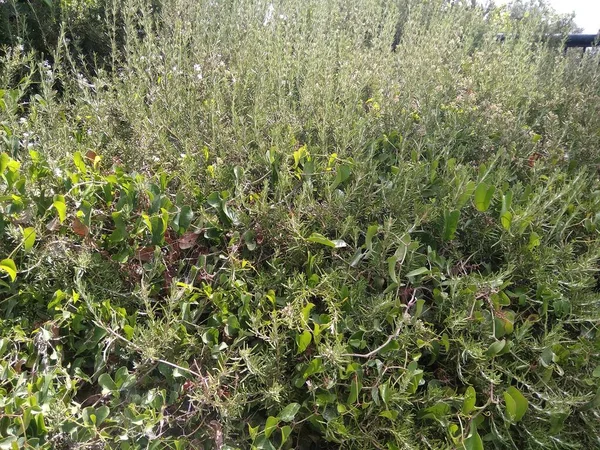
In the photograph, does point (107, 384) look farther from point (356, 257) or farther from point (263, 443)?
point (356, 257)

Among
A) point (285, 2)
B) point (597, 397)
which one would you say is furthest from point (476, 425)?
point (285, 2)

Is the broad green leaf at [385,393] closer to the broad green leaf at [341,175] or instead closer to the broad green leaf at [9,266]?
the broad green leaf at [341,175]

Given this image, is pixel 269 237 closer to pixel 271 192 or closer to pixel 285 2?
pixel 271 192

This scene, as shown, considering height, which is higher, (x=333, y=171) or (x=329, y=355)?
(x=333, y=171)

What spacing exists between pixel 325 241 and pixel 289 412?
61cm

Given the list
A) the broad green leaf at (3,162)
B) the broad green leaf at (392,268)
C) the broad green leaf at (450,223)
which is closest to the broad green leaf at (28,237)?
the broad green leaf at (3,162)

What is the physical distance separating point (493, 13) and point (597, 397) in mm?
4211

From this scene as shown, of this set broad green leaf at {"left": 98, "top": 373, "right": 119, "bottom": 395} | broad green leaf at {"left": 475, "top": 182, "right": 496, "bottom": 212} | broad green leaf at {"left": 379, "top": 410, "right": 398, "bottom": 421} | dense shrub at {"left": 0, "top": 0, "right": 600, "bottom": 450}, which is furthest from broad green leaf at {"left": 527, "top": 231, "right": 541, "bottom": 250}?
broad green leaf at {"left": 98, "top": 373, "right": 119, "bottom": 395}

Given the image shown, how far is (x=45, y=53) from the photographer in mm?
3590

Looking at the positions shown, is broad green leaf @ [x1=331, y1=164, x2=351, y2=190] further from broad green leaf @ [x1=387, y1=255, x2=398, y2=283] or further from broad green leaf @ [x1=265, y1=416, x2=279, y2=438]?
broad green leaf @ [x1=265, y1=416, x2=279, y2=438]

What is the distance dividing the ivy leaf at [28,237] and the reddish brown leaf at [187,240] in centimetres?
51

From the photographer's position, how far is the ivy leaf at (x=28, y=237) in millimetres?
1771

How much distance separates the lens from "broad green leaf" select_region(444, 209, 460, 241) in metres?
1.90

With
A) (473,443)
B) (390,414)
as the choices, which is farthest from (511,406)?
(390,414)
